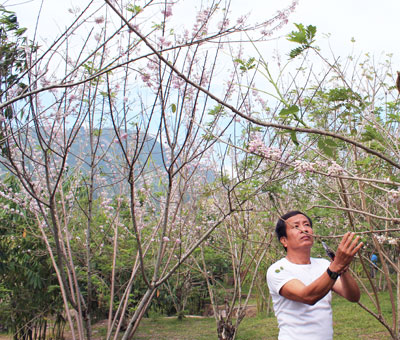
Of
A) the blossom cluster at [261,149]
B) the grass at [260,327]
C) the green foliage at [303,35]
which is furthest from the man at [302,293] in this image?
the grass at [260,327]

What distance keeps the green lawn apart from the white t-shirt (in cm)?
493

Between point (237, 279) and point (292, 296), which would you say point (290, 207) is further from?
point (292, 296)

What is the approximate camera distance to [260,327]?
820 centimetres

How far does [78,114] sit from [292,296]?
81.7 inches

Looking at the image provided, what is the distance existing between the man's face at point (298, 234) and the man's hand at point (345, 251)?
462 mm

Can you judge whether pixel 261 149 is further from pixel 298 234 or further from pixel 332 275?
pixel 298 234

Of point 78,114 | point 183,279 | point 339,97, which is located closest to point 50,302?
point 183,279

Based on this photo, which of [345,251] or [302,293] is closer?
[345,251]

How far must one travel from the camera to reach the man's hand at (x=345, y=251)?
5.20 ft

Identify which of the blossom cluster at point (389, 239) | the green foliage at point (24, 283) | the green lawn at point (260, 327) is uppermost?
the blossom cluster at point (389, 239)

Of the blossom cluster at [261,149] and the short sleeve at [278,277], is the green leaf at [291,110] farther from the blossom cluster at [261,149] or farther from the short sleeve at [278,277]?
the short sleeve at [278,277]

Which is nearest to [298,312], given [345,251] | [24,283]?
[345,251]

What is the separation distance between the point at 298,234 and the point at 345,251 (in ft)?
1.93

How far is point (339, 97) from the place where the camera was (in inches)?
87.3
